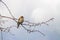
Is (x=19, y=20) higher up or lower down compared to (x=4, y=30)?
higher up

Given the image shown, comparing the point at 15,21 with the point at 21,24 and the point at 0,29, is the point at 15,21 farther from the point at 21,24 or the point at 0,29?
the point at 0,29

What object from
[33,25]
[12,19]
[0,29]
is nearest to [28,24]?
[33,25]

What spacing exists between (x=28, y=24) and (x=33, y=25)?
7 cm

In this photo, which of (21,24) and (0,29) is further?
(0,29)

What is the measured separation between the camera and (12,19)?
5.33 ft

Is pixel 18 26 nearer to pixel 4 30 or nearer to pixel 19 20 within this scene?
pixel 19 20

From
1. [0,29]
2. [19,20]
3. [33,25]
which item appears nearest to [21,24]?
[19,20]

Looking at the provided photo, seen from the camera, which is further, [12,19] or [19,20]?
[19,20]

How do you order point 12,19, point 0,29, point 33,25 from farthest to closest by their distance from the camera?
point 0,29, point 33,25, point 12,19

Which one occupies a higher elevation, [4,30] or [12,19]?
[12,19]

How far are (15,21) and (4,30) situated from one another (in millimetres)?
228

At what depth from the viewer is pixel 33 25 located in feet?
5.67

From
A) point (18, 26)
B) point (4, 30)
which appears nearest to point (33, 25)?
point (18, 26)

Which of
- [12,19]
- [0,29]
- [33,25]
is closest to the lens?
[12,19]
